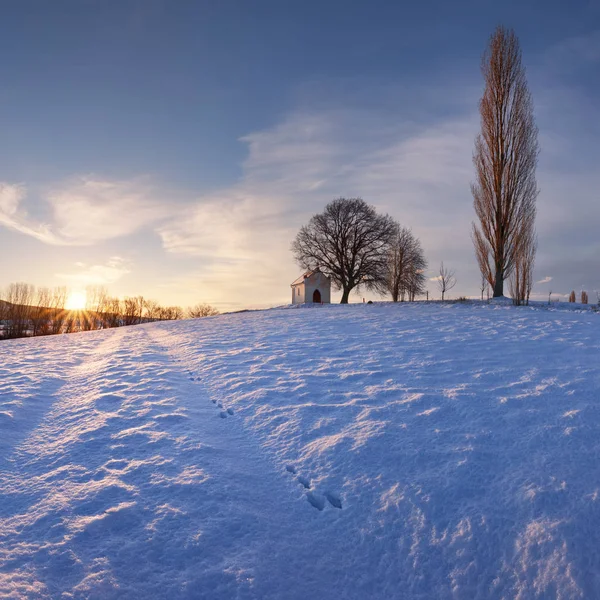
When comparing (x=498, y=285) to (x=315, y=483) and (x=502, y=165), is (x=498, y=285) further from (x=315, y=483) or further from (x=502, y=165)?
(x=315, y=483)

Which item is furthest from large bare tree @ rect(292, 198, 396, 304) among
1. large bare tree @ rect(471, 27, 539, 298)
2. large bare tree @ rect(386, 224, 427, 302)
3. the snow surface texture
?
the snow surface texture

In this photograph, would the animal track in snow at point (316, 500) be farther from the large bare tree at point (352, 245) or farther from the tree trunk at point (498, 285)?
the large bare tree at point (352, 245)

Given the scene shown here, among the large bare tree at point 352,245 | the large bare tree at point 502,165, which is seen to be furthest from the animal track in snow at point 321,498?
the large bare tree at point 352,245

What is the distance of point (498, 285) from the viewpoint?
832 inches

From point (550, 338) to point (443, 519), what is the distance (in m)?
7.33

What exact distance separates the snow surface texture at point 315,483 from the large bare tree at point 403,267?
2817 centimetres

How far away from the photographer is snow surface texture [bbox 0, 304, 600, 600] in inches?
105

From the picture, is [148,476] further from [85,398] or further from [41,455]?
[85,398]

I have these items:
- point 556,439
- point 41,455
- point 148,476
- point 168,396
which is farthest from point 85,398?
point 556,439

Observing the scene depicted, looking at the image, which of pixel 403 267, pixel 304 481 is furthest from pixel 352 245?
pixel 304 481

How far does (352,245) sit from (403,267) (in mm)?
5305

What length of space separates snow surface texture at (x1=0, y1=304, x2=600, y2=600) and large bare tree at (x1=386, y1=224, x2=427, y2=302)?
28170 millimetres

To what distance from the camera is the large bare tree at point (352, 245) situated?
114 feet

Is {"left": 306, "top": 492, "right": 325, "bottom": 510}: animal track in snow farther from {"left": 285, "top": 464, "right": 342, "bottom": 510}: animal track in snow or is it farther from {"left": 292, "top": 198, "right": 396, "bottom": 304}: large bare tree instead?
{"left": 292, "top": 198, "right": 396, "bottom": 304}: large bare tree
